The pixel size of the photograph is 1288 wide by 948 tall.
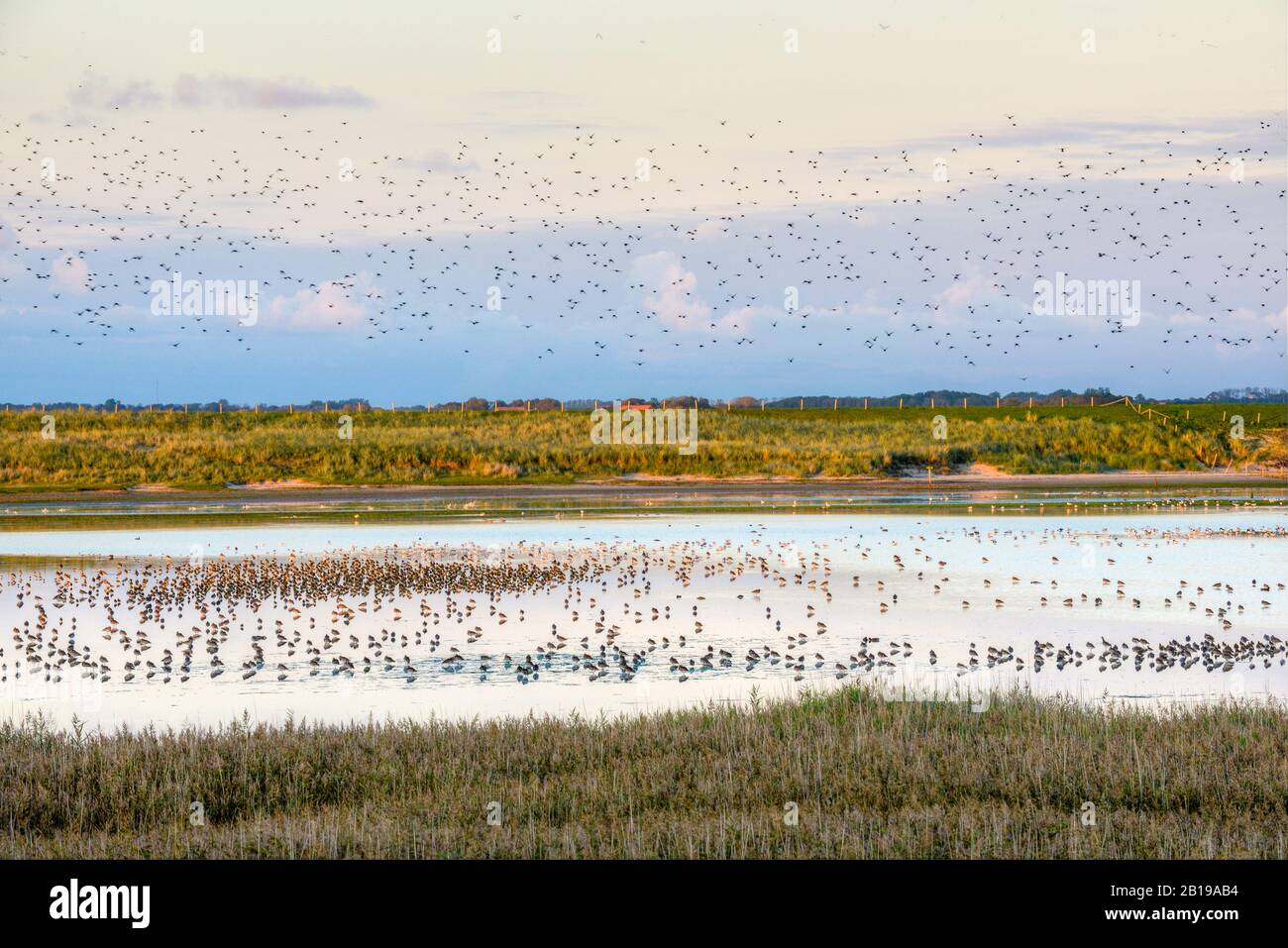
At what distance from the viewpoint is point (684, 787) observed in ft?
39.4

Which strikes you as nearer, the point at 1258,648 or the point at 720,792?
the point at 720,792

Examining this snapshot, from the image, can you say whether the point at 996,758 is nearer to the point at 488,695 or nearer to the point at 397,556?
the point at 488,695

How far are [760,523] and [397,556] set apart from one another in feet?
45.0

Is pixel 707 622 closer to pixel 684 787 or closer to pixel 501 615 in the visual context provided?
pixel 501 615

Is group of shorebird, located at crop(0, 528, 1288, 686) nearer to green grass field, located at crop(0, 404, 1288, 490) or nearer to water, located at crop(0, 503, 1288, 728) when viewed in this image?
water, located at crop(0, 503, 1288, 728)

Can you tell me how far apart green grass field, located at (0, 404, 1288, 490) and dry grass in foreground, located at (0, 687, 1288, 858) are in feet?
174

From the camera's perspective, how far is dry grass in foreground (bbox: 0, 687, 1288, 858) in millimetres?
10398

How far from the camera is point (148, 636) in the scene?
21.1 metres

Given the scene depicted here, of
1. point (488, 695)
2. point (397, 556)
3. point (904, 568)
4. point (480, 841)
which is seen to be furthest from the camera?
point (397, 556)

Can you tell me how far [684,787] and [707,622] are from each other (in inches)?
408

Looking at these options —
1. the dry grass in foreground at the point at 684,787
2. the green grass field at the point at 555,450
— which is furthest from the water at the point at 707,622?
the green grass field at the point at 555,450

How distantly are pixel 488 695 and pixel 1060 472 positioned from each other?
6217cm
